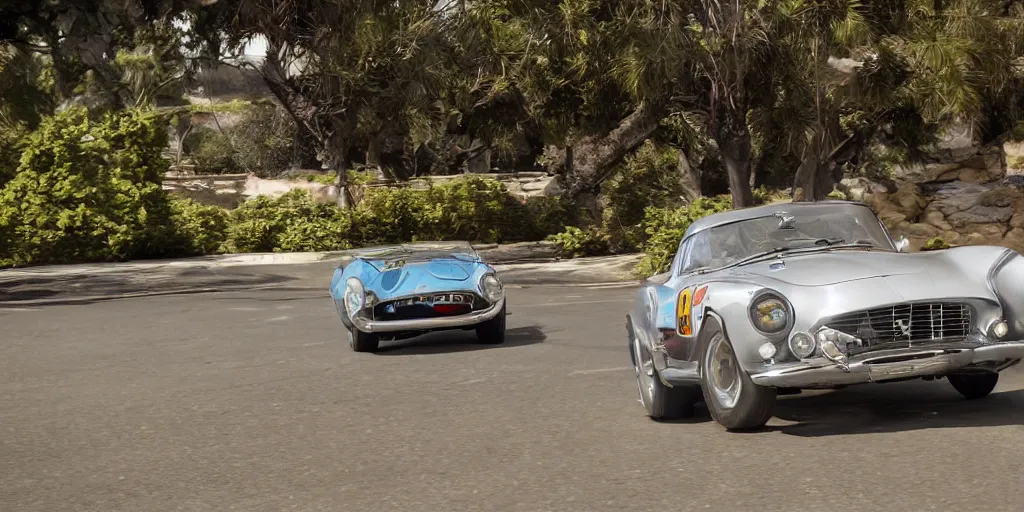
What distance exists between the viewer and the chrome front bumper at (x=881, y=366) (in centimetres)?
703

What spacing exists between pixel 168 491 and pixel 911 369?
3923mm

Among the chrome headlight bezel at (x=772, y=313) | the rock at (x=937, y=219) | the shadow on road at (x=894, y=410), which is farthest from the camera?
the rock at (x=937, y=219)

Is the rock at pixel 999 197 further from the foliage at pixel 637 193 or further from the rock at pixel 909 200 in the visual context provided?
the foliage at pixel 637 193

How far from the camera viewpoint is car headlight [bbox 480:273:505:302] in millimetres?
13367

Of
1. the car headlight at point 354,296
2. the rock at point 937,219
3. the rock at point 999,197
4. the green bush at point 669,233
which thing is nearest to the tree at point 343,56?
the green bush at point 669,233

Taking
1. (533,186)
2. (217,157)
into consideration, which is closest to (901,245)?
(533,186)

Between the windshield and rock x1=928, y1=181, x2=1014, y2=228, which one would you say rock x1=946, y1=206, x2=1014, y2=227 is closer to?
rock x1=928, y1=181, x2=1014, y2=228

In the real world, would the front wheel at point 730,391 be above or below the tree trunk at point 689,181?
above

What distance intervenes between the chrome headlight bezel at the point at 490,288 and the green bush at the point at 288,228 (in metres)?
18.9

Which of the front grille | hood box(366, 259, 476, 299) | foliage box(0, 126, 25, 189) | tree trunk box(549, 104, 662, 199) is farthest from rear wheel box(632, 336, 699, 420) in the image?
foliage box(0, 126, 25, 189)

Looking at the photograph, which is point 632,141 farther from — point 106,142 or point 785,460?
point 785,460

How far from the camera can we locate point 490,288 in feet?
44.1

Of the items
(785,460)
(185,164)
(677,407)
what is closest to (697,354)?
(677,407)

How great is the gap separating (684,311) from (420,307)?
5405 mm
